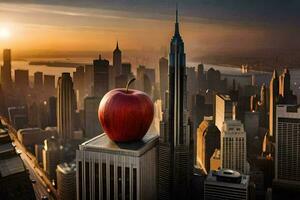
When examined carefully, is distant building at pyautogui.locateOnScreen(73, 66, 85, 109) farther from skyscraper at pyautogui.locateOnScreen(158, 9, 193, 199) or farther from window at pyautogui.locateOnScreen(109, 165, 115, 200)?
window at pyautogui.locateOnScreen(109, 165, 115, 200)

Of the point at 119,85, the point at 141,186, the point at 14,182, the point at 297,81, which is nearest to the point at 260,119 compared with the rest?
the point at 297,81

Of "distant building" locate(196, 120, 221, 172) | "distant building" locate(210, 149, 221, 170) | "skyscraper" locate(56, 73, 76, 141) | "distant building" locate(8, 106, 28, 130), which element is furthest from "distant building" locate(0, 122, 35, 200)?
"distant building" locate(8, 106, 28, 130)

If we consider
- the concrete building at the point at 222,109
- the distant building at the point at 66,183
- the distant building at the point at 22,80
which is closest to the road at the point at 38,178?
A: the distant building at the point at 66,183

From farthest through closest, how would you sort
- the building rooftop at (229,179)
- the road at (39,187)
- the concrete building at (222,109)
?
the concrete building at (222,109) < the road at (39,187) < the building rooftop at (229,179)

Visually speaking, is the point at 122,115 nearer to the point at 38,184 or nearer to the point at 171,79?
the point at 171,79

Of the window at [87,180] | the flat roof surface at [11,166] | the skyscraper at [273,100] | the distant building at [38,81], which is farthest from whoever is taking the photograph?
the distant building at [38,81]

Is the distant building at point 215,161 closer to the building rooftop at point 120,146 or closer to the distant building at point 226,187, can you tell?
the distant building at point 226,187
